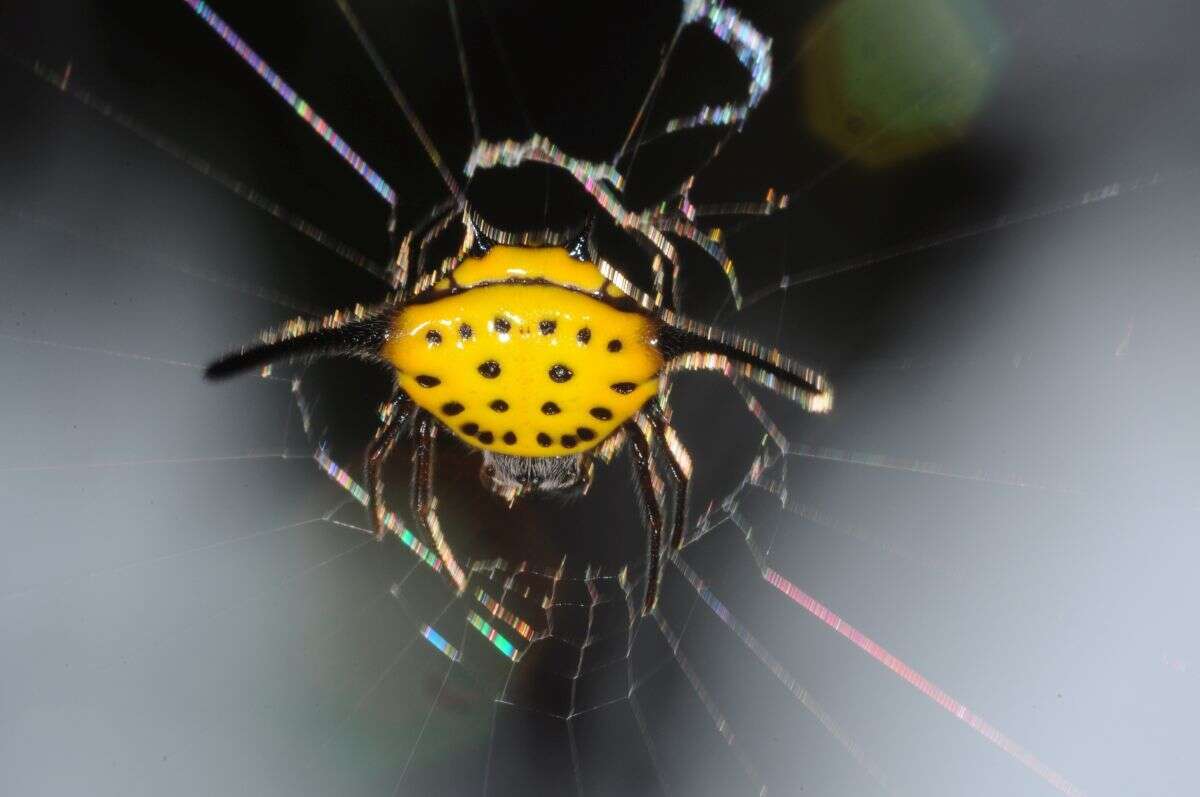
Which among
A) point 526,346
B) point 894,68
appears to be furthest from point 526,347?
point 894,68

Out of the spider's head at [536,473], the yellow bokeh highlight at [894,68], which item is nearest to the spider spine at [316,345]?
the spider's head at [536,473]

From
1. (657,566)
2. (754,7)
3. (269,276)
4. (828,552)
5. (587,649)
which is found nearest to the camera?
(657,566)

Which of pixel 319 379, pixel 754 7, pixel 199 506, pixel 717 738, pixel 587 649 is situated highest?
pixel 754 7

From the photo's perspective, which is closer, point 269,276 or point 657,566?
point 657,566

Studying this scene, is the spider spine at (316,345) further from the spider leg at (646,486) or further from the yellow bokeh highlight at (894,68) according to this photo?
the yellow bokeh highlight at (894,68)

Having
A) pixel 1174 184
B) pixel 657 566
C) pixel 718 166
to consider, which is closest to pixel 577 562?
pixel 657 566

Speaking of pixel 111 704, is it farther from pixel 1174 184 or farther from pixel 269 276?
pixel 1174 184

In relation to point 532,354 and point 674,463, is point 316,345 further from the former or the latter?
point 674,463
